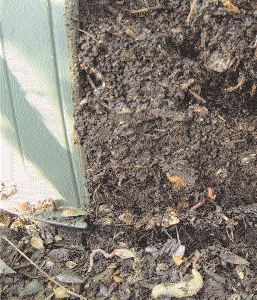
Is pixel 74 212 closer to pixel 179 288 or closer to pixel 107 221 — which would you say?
pixel 107 221

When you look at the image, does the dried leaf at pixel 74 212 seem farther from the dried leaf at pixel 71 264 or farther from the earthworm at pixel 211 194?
the earthworm at pixel 211 194

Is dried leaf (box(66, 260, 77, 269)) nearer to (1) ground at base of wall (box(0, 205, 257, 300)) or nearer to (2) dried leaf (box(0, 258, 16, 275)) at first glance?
(1) ground at base of wall (box(0, 205, 257, 300))

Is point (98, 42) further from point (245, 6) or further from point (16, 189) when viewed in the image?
point (16, 189)

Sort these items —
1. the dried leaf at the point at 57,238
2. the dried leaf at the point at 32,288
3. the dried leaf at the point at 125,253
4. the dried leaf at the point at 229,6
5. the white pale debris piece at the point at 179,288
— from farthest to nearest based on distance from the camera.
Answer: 1. the dried leaf at the point at 57,238
2. the dried leaf at the point at 125,253
3. the dried leaf at the point at 32,288
4. the white pale debris piece at the point at 179,288
5. the dried leaf at the point at 229,6

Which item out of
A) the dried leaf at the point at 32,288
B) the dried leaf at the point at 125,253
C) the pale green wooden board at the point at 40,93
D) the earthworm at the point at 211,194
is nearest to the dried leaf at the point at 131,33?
the pale green wooden board at the point at 40,93

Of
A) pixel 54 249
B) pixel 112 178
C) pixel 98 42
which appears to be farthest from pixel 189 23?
pixel 54 249
